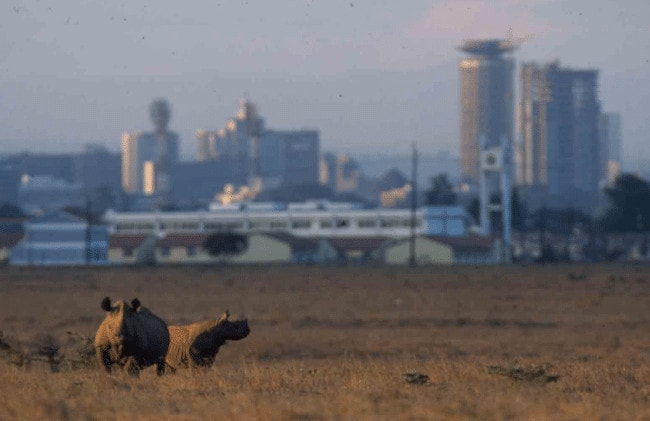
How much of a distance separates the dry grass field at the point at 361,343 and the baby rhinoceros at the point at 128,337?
24cm

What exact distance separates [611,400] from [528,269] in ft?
214

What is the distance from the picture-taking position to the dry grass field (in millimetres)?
12242

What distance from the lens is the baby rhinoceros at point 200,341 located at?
16859 mm

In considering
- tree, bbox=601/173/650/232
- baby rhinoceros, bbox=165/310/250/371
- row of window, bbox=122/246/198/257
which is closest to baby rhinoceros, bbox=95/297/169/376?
baby rhinoceros, bbox=165/310/250/371

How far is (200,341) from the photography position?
1691 cm

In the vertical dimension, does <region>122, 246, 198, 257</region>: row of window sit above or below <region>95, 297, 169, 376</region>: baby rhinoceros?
below

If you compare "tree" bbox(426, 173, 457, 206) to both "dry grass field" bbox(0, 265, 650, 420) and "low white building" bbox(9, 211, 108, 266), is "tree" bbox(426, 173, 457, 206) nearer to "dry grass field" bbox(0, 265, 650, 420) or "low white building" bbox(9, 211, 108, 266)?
"low white building" bbox(9, 211, 108, 266)

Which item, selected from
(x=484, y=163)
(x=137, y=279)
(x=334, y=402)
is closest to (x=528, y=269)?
(x=137, y=279)

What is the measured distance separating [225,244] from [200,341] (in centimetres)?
8689

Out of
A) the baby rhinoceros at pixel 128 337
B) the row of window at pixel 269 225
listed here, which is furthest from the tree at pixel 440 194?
the baby rhinoceros at pixel 128 337

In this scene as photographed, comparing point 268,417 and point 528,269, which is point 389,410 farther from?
point 528,269

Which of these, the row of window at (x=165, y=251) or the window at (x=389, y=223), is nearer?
the row of window at (x=165, y=251)

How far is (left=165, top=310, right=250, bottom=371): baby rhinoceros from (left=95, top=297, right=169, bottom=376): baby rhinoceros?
91 centimetres

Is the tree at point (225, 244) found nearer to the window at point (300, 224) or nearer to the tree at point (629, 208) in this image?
the window at point (300, 224)
